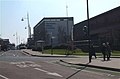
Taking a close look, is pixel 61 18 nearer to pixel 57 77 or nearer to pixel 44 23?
pixel 44 23

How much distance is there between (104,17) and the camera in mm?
98500

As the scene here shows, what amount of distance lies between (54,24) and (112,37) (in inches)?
3118

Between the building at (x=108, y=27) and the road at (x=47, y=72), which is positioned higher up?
the building at (x=108, y=27)

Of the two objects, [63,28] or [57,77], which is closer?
[57,77]

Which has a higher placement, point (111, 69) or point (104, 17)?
point (104, 17)

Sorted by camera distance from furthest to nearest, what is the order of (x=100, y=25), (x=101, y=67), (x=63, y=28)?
(x=63, y=28) < (x=100, y=25) < (x=101, y=67)

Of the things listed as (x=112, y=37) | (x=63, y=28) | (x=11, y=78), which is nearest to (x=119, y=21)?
(x=112, y=37)

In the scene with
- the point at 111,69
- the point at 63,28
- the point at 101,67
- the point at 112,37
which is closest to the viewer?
the point at 111,69

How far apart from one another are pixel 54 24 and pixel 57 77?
14050 centimetres

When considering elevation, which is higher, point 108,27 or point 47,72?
point 108,27

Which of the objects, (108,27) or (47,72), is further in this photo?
(108,27)

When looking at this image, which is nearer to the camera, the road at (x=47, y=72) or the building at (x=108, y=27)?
the road at (x=47, y=72)

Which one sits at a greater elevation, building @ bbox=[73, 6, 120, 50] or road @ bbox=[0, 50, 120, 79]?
building @ bbox=[73, 6, 120, 50]

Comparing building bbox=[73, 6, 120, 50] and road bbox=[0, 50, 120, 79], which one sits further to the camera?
building bbox=[73, 6, 120, 50]
